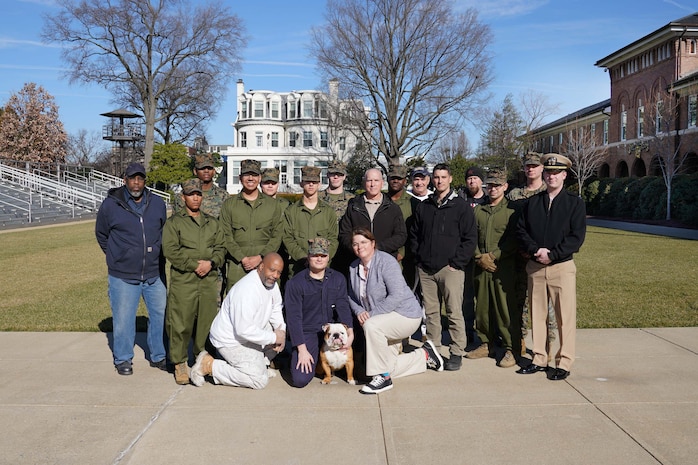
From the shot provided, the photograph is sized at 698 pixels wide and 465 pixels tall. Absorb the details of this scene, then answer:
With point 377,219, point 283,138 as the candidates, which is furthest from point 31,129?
point 377,219

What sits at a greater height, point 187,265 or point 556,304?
point 187,265

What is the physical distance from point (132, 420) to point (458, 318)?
10.4ft

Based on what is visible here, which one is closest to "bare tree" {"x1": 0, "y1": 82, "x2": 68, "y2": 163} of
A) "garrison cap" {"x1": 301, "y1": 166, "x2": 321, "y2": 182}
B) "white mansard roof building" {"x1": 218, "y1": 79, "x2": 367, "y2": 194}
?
"white mansard roof building" {"x1": 218, "y1": 79, "x2": 367, "y2": 194}

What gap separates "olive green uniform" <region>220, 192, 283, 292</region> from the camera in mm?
6070

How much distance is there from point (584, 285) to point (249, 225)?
717 cm

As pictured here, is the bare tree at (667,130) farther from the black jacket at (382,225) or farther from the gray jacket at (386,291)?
the gray jacket at (386,291)

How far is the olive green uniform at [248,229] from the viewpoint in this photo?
607 cm

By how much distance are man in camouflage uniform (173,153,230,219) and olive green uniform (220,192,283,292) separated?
16.7 inches

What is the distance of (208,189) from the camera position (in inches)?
271

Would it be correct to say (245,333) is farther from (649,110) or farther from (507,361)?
(649,110)

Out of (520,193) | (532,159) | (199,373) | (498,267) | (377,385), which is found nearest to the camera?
(377,385)

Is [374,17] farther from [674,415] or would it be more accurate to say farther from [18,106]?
[18,106]

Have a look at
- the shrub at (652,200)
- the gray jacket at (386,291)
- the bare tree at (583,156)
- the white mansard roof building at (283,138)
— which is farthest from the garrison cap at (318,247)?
the white mansard roof building at (283,138)

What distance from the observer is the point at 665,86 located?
1522 inches
